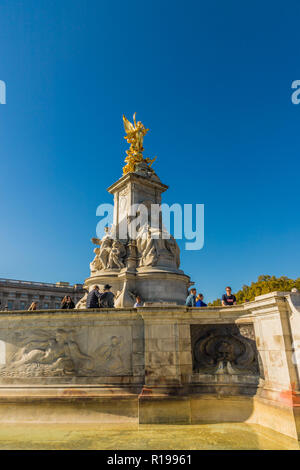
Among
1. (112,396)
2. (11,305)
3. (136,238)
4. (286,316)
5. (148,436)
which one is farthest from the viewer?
(11,305)

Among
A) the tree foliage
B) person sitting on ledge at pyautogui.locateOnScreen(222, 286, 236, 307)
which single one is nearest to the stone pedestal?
person sitting on ledge at pyautogui.locateOnScreen(222, 286, 236, 307)

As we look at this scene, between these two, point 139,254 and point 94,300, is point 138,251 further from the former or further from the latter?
point 94,300

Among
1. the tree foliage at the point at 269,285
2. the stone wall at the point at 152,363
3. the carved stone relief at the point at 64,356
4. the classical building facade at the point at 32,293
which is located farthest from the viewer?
the classical building facade at the point at 32,293

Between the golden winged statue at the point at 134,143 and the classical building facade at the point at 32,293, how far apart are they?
1931 inches

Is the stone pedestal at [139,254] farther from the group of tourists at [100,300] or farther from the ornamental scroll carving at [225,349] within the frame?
the ornamental scroll carving at [225,349]

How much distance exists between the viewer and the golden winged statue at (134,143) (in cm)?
2106

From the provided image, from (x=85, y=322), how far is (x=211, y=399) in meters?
3.88

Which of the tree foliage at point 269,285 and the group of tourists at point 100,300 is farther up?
the tree foliage at point 269,285

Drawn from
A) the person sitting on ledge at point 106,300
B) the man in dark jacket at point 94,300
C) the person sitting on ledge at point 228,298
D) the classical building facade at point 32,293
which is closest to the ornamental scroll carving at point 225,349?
the person sitting on ledge at point 228,298

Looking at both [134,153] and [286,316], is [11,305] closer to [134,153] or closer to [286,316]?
[134,153]

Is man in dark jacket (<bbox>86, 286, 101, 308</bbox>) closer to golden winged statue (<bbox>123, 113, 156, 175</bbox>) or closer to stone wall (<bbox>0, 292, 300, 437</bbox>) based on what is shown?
stone wall (<bbox>0, 292, 300, 437</bbox>)

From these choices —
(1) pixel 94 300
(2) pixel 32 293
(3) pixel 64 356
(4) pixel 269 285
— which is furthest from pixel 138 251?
(2) pixel 32 293

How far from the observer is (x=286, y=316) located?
728 centimetres
